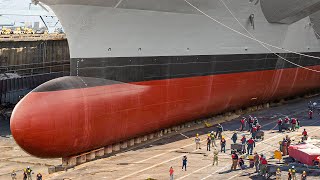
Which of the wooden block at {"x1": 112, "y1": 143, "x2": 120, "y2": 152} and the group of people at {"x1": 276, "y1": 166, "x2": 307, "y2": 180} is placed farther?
the wooden block at {"x1": 112, "y1": 143, "x2": 120, "y2": 152}

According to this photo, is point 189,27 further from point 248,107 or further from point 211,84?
A: point 248,107

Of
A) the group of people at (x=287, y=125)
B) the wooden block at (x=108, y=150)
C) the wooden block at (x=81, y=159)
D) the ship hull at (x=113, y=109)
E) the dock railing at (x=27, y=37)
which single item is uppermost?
the dock railing at (x=27, y=37)

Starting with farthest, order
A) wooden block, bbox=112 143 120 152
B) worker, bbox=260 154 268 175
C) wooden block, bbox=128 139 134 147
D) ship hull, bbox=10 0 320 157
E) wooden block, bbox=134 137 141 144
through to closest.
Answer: wooden block, bbox=134 137 141 144
wooden block, bbox=128 139 134 147
wooden block, bbox=112 143 120 152
ship hull, bbox=10 0 320 157
worker, bbox=260 154 268 175

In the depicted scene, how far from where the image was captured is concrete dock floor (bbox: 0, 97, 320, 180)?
1755 cm

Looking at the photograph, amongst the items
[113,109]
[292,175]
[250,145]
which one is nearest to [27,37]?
Result: [113,109]

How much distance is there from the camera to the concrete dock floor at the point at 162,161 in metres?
17.5

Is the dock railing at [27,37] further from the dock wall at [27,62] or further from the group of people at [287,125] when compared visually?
the group of people at [287,125]

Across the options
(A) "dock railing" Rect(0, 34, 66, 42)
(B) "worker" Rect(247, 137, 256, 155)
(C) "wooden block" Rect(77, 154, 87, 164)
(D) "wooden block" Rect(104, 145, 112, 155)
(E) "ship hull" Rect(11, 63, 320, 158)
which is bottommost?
(C) "wooden block" Rect(77, 154, 87, 164)

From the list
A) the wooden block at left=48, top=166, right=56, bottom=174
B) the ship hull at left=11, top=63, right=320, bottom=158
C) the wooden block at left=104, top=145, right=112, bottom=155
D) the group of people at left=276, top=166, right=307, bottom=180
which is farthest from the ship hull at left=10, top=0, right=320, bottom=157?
the group of people at left=276, top=166, right=307, bottom=180

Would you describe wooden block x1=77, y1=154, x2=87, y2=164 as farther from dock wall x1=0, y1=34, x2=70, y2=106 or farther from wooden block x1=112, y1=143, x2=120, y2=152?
dock wall x1=0, y1=34, x2=70, y2=106

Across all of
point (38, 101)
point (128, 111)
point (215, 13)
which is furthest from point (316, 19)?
point (38, 101)

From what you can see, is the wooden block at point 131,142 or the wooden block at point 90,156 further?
the wooden block at point 131,142

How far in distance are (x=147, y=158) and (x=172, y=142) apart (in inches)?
101

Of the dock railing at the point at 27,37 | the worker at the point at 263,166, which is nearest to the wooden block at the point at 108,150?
the worker at the point at 263,166
